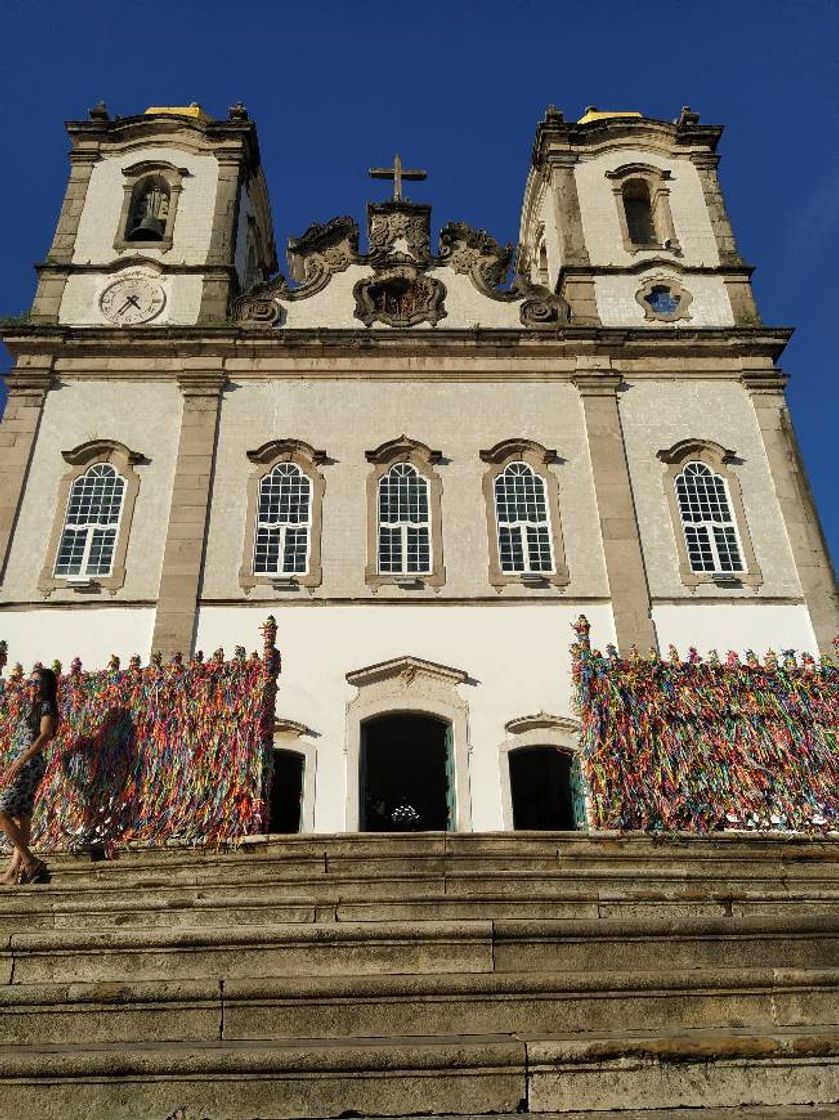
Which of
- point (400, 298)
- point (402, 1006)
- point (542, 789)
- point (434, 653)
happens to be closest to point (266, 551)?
point (434, 653)

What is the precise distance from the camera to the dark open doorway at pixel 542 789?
13.8 metres

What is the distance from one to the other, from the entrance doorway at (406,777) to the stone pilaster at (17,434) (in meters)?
6.97

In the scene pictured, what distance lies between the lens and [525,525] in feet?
48.7

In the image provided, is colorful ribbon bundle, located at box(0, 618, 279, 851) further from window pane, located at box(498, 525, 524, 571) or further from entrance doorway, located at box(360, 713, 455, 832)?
window pane, located at box(498, 525, 524, 571)

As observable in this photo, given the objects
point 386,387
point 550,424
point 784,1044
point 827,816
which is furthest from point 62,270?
point 784,1044

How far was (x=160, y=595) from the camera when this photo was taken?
546 inches

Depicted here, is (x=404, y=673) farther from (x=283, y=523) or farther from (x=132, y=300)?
(x=132, y=300)

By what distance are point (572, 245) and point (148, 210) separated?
9.33 m

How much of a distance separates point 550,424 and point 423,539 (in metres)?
3.36

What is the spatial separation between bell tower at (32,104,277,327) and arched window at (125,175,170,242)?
23 mm

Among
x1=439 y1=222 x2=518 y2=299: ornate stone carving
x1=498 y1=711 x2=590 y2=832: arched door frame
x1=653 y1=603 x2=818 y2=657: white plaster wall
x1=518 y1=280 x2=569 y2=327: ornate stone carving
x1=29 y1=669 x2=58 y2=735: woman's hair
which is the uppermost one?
x1=439 y1=222 x2=518 y2=299: ornate stone carving

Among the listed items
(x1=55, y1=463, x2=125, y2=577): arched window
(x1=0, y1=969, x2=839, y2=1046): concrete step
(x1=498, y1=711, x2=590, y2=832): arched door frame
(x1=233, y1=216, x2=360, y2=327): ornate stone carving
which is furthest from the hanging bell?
(x1=0, y1=969, x2=839, y2=1046): concrete step

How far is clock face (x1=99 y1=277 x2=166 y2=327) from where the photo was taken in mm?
17312

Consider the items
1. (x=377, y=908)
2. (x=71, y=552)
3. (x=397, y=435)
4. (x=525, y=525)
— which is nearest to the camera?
(x=377, y=908)
